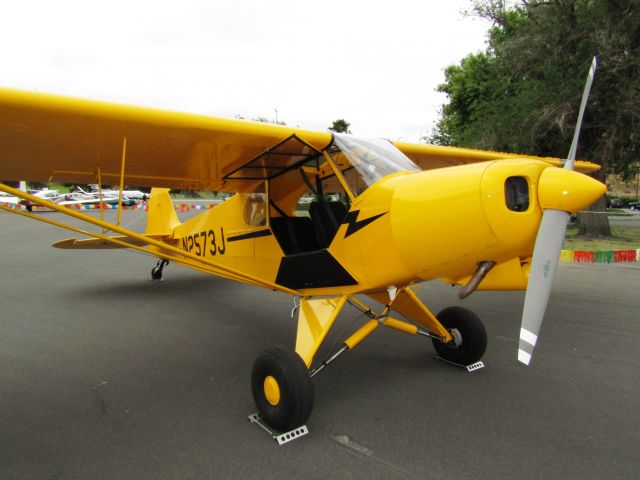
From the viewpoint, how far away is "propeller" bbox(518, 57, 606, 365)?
206cm

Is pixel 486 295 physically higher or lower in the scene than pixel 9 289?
higher

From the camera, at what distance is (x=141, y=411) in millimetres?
3023

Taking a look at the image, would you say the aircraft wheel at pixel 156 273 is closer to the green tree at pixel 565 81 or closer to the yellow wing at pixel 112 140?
the yellow wing at pixel 112 140

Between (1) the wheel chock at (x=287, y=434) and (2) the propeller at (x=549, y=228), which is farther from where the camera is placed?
(1) the wheel chock at (x=287, y=434)

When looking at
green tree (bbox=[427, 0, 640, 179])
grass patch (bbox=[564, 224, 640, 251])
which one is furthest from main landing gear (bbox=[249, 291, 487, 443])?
green tree (bbox=[427, 0, 640, 179])

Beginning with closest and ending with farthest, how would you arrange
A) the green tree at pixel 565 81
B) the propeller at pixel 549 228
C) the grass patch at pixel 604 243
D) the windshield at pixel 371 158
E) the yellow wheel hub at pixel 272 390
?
1. the propeller at pixel 549 228
2. the yellow wheel hub at pixel 272 390
3. the windshield at pixel 371 158
4. the grass patch at pixel 604 243
5. the green tree at pixel 565 81

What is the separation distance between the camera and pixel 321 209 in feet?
12.4

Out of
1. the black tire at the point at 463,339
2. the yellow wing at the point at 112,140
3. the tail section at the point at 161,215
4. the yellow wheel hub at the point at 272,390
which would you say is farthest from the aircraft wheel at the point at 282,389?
the tail section at the point at 161,215

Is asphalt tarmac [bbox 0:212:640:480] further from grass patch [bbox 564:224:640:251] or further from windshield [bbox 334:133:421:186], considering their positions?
grass patch [bbox 564:224:640:251]

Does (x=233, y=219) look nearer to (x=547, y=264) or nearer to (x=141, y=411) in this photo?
(x=141, y=411)

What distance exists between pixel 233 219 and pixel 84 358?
2.06m

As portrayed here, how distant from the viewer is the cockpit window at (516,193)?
2.22 metres

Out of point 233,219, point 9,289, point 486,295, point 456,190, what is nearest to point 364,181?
point 456,190

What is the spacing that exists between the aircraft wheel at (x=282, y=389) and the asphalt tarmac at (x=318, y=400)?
15cm
